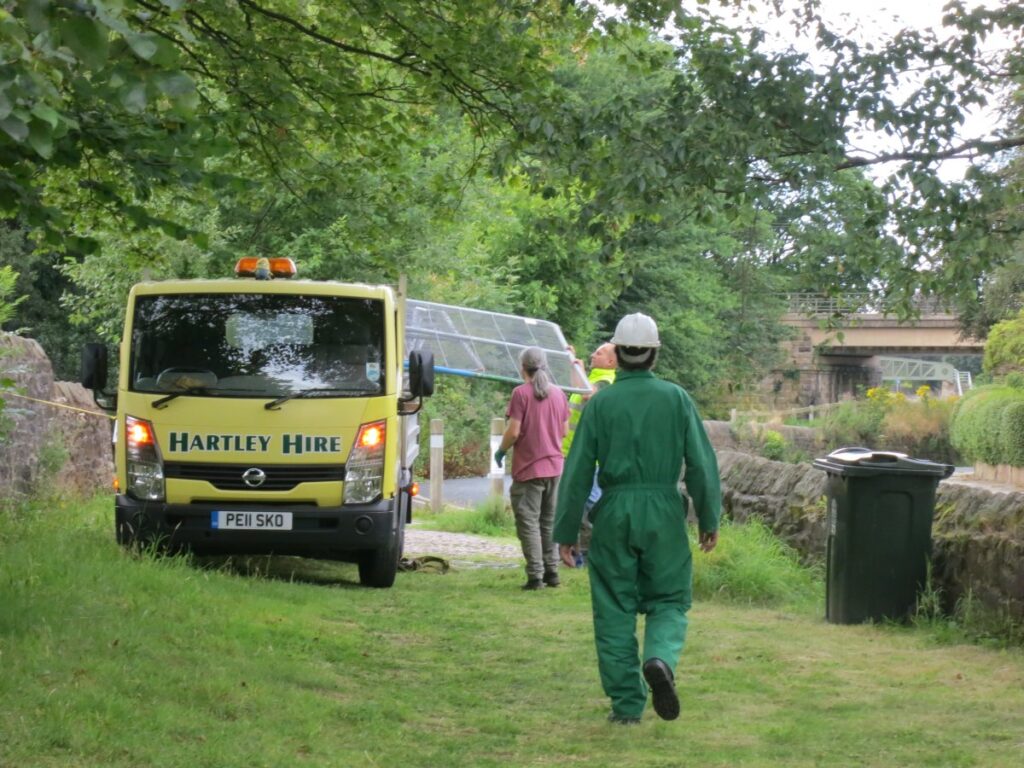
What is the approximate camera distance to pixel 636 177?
10.4m

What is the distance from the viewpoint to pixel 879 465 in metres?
10.2

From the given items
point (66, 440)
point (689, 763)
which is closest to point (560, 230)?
point (689, 763)

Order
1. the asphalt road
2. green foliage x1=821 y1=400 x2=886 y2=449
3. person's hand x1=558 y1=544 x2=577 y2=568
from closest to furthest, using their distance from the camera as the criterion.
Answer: person's hand x1=558 y1=544 x2=577 y2=568, the asphalt road, green foliage x1=821 y1=400 x2=886 y2=449

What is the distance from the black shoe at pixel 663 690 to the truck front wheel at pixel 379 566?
18.6 ft

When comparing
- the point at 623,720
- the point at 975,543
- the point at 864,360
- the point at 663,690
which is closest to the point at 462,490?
the point at 975,543

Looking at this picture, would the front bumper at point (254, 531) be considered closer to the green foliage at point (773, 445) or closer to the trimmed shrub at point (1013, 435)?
the trimmed shrub at point (1013, 435)

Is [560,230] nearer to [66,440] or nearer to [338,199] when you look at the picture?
[338,199]

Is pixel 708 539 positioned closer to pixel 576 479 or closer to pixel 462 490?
pixel 576 479

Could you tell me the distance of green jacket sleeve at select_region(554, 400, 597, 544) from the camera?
7336 mm

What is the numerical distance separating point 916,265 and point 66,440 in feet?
35.3

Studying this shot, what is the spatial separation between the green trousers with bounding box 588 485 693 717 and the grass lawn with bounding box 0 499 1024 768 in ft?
0.89

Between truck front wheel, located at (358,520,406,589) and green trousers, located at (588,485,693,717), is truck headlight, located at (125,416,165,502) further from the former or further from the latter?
green trousers, located at (588,485,693,717)

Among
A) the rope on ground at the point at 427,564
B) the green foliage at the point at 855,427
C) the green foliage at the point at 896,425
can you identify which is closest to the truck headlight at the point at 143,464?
the rope on ground at the point at 427,564

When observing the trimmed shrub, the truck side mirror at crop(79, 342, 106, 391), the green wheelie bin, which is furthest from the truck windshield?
the trimmed shrub
